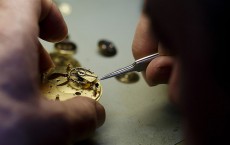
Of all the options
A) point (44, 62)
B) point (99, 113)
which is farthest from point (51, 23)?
point (99, 113)

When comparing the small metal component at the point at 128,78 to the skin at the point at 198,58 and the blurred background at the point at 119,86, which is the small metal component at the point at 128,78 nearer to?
the blurred background at the point at 119,86

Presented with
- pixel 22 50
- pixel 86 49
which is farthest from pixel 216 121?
pixel 86 49

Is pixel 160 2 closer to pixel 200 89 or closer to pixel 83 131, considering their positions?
pixel 200 89

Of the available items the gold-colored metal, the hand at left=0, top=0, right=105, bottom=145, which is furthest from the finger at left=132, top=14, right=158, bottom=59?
the hand at left=0, top=0, right=105, bottom=145

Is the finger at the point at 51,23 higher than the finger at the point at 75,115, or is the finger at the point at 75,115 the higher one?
the finger at the point at 51,23

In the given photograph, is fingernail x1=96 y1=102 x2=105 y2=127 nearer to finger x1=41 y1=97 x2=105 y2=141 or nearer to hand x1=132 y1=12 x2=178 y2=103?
finger x1=41 y1=97 x2=105 y2=141

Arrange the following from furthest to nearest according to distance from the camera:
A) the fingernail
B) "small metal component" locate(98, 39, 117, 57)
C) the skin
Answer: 1. "small metal component" locate(98, 39, 117, 57)
2. the fingernail
3. the skin

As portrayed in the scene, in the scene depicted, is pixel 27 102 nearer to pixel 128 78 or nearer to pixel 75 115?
pixel 75 115

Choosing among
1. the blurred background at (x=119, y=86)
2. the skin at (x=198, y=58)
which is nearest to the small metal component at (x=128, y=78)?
the blurred background at (x=119, y=86)
